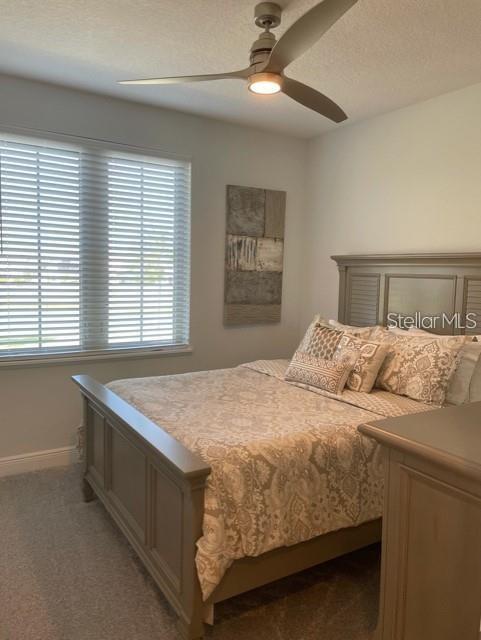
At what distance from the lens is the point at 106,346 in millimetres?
3533

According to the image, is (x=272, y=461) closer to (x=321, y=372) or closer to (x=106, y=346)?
(x=321, y=372)

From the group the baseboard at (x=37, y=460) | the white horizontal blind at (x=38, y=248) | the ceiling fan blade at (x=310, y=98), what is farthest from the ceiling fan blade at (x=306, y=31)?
the baseboard at (x=37, y=460)

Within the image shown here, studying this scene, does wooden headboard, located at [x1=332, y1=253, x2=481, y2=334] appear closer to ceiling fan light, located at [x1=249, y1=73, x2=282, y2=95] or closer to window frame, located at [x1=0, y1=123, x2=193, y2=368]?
window frame, located at [x1=0, y1=123, x2=193, y2=368]

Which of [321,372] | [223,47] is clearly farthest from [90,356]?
[223,47]

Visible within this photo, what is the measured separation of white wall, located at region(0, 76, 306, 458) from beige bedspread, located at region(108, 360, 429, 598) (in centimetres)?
103

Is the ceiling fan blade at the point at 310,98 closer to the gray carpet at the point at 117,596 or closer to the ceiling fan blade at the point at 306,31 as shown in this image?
the ceiling fan blade at the point at 306,31

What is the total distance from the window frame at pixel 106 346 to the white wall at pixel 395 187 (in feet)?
4.00

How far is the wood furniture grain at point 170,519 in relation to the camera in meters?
1.70

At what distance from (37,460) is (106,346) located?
92cm

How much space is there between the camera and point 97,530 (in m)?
2.54

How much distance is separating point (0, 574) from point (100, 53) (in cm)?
274

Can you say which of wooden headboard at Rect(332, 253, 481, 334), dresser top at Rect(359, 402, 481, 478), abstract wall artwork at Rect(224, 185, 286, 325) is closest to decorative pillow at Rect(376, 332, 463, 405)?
wooden headboard at Rect(332, 253, 481, 334)

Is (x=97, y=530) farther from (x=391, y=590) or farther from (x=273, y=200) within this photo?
(x=273, y=200)

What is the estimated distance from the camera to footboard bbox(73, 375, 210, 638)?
1.69 m
